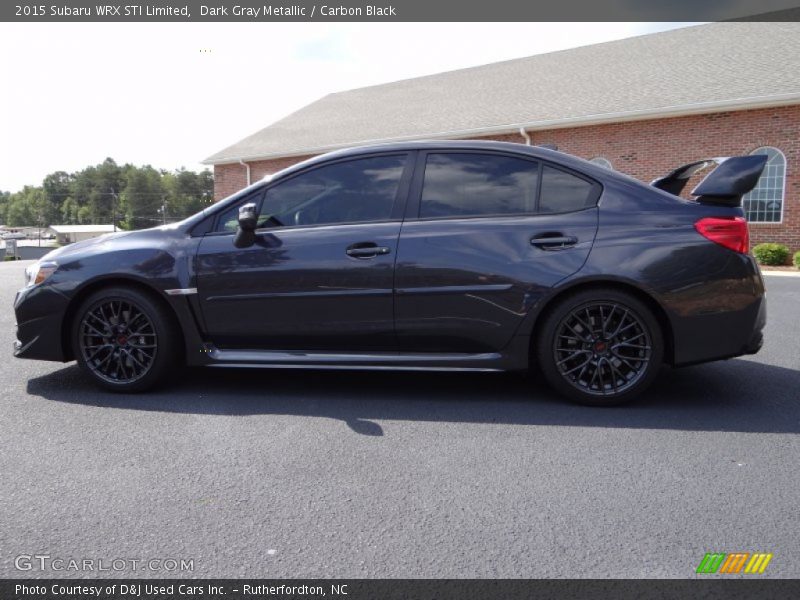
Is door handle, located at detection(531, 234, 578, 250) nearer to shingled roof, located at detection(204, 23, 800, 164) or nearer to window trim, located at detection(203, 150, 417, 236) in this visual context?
window trim, located at detection(203, 150, 417, 236)

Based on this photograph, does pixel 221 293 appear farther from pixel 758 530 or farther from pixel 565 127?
pixel 565 127

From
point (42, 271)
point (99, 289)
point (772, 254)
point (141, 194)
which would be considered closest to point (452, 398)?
point (99, 289)

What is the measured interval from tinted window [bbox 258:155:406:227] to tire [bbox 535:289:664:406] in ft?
4.54

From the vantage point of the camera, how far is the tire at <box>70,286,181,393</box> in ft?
14.4

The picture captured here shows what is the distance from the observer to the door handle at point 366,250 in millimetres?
4215

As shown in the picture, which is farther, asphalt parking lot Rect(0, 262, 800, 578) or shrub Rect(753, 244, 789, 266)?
shrub Rect(753, 244, 789, 266)

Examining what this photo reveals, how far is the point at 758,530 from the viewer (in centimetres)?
A: 254

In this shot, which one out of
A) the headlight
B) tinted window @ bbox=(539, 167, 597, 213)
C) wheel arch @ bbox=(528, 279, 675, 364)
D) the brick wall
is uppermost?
the brick wall

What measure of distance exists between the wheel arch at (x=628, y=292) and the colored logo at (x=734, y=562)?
1.88 meters

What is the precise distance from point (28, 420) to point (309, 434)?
5.76 ft

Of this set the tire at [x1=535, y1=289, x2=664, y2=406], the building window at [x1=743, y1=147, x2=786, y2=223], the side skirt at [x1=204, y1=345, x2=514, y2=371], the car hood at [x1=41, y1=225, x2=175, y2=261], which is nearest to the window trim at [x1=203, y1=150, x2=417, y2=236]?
the car hood at [x1=41, y1=225, x2=175, y2=261]

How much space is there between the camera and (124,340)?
446 centimetres

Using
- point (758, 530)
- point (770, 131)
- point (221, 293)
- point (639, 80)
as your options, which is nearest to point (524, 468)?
point (758, 530)

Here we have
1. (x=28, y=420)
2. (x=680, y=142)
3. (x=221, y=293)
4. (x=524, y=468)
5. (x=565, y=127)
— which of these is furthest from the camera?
(x=565, y=127)
